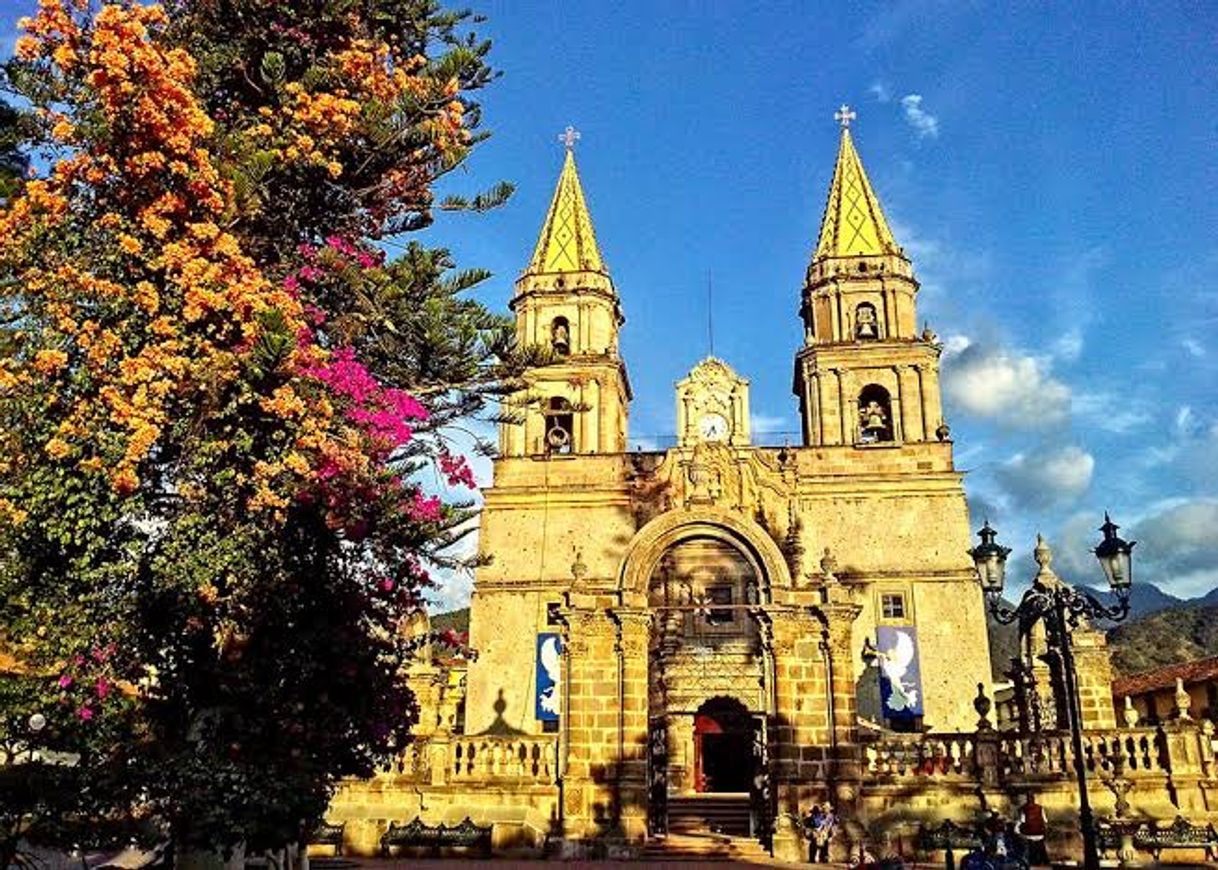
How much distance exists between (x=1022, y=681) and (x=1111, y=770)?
11.1 ft

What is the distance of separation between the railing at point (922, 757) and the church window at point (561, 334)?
20.5 meters

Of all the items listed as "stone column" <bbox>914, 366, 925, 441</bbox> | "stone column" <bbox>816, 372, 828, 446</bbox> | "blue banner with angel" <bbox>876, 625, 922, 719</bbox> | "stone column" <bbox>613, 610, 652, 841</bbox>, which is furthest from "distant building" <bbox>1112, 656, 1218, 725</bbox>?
"stone column" <bbox>613, 610, 652, 841</bbox>

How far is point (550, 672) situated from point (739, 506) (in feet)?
31.4

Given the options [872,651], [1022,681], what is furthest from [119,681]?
[872,651]

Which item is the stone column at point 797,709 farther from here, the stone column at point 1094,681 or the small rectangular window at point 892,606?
the small rectangular window at point 892,606

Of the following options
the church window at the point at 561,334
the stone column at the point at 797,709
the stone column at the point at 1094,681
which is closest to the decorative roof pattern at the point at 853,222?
the church window at the point at 561,334

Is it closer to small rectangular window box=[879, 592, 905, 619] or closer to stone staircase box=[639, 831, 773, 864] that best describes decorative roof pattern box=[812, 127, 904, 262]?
small rectangular window box=[879, 592, 905, 619]

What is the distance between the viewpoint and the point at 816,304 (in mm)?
34719

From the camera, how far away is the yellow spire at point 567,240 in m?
36.2

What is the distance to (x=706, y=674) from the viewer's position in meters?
28.5

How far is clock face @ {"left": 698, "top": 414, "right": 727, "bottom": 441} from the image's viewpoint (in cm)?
3181

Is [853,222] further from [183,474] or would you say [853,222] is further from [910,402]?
[183,474]

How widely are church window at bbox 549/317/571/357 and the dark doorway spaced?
44.5 feet

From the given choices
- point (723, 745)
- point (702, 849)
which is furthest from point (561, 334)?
point (702, 849)
